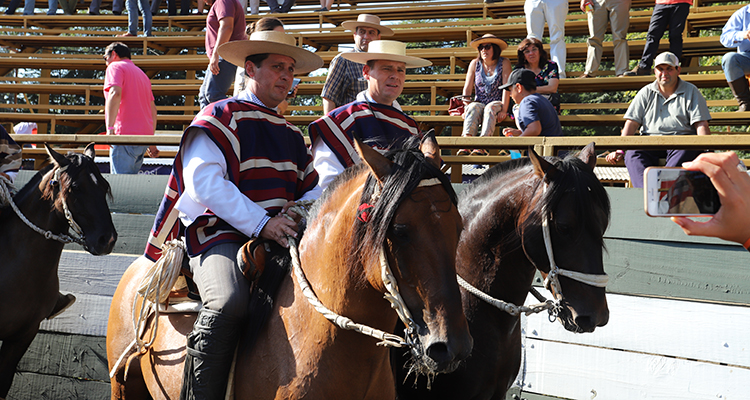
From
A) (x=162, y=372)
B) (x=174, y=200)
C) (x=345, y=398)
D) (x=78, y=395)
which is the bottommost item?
(x=78, y=395)

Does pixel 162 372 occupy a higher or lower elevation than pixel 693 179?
lower

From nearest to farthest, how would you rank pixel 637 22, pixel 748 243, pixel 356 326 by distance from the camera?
1. pixel 748 243
2. pixel 356 326
3. pixel 637 22

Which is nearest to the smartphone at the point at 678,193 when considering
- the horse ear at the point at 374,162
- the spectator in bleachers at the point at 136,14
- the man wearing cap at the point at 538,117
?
the horse ear at the point at 374,162

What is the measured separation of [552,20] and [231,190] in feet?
23.6

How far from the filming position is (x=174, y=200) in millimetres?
2783

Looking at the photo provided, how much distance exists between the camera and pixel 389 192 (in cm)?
181

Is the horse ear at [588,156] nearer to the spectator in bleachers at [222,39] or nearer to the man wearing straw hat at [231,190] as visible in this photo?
the man wearing straw hat at [231,190]

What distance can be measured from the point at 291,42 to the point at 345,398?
1.69 m

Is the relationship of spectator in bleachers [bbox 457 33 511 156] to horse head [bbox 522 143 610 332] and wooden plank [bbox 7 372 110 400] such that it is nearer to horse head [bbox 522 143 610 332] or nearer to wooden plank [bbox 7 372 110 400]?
horse head [bbox 522 143 610 332]

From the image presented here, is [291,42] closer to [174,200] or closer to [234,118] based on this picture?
[234,118]

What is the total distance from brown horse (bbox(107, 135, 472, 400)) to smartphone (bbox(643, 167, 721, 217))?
74 cm

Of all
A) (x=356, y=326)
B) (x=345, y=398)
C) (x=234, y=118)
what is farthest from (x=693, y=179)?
(x=234, y=118)

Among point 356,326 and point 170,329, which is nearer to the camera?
point 356,326

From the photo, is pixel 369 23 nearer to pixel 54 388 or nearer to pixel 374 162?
pixel 374 162
